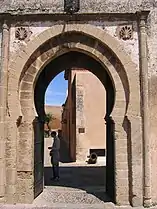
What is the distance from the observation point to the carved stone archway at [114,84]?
23.7 feet

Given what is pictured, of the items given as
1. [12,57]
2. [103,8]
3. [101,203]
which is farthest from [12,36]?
[101,203]

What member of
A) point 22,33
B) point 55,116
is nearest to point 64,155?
point 22,33

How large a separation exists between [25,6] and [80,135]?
36.0 feet

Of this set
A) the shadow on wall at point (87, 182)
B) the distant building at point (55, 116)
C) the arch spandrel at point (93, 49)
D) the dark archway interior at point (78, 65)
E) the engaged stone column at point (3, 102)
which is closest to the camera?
the engaged stone column at point (3, 102)

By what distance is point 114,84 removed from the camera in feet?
24.8

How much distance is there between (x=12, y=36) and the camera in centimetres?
769

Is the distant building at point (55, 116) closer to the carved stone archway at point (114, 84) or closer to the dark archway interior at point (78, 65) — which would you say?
the dark archway interior at point (78, 65)

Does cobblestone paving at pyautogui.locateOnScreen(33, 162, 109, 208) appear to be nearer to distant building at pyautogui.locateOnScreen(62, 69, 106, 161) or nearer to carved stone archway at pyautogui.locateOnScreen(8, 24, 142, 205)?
carved stone archway at pyautogui.locateOnScreen(8, 24, 142, 205)

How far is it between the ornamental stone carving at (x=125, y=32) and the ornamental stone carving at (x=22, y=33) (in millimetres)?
2076

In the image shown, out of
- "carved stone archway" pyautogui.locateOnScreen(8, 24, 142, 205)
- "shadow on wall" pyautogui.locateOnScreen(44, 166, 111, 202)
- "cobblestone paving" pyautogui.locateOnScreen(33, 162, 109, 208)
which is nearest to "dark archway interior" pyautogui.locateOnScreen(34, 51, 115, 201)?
"shadow on wall" pyautogui.locateOnScreen(44, 166, 111, 202)

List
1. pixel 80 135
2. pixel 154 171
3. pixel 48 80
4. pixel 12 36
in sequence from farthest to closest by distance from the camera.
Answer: pixel 80 135 < pixel 48 80 < pixel 12 36 < pixel 154 171

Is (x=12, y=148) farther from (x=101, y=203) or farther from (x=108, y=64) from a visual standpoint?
(x=108, y=64)

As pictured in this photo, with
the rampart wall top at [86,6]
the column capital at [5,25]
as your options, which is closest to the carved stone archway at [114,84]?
the rampart wall top at [86,6]

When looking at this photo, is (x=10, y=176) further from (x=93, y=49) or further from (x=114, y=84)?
(x=93, y=49)
